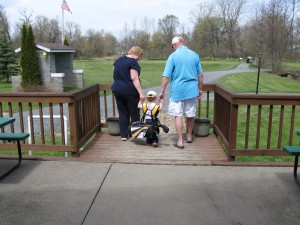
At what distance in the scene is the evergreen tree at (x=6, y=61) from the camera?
21.5 m

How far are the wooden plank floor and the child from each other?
0.14m

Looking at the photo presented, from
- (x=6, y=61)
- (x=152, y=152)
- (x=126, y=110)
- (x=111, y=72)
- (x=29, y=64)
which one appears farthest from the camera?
(x=111, y=72)

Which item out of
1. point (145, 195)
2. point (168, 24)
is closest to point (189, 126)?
point (145, 195)

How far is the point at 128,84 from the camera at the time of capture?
5.16 metres

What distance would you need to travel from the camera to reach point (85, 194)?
3502 mm

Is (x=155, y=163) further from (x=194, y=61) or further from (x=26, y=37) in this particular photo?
(x=26, y=37)

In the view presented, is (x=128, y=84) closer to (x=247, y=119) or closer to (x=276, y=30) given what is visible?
(x=247, y=119)

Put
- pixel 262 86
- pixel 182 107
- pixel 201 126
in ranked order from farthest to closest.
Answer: pixel 262 86
pixel 201 126
pixel 182 107

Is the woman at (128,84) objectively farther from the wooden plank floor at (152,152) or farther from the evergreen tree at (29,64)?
the evergreen tree at (29,64)

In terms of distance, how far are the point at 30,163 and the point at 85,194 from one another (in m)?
1.34

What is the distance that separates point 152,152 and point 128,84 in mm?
1155

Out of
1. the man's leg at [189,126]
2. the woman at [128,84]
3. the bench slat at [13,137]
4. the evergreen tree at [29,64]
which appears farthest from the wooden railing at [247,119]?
the evergreen tree at [29,64]

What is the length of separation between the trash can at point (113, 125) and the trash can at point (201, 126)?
1414mm

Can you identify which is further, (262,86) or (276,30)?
(276,30)
